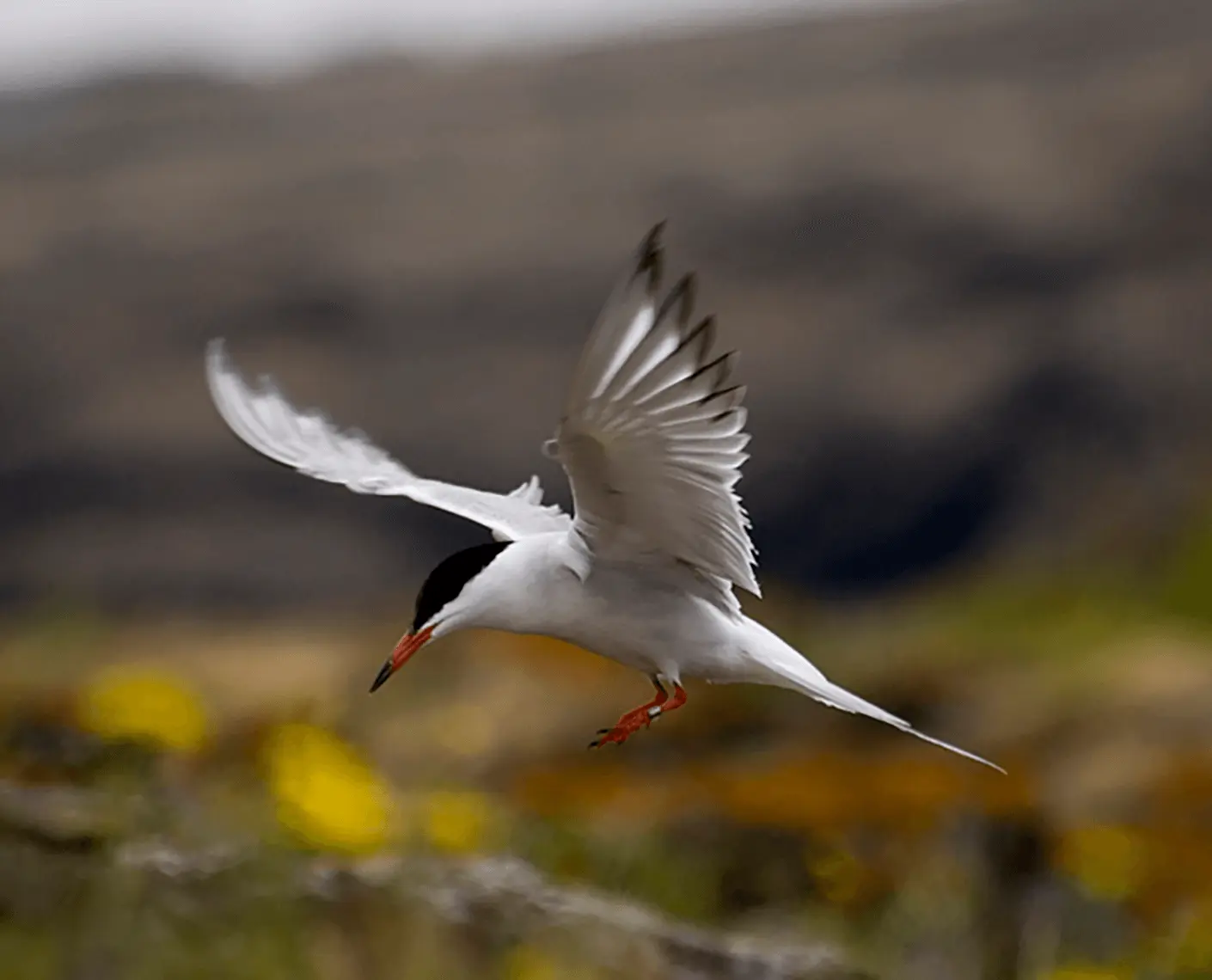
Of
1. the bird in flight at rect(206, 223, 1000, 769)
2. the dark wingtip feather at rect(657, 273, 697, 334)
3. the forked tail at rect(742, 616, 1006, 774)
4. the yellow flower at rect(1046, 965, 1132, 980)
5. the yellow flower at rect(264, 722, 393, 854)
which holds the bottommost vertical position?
the yellow flower at rect(1046, 965, 1132, 980)

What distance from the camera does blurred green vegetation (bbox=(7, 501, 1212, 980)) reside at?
2873 millimetres

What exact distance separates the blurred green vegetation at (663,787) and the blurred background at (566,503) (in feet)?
0.05

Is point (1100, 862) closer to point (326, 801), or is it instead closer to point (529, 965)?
point (529, 965)

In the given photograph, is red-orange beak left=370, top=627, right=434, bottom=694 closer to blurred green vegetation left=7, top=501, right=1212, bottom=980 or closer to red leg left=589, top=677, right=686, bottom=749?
blurred green vegetation left=7, top=501, right=1212, bottom=980

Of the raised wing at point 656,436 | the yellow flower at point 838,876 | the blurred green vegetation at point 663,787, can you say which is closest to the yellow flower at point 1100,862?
the blurred green vegetation at point 663,787

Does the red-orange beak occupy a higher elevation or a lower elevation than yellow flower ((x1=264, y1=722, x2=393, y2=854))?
higher

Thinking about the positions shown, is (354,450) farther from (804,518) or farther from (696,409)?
(804,518)

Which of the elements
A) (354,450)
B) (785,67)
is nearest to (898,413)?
(785,67)

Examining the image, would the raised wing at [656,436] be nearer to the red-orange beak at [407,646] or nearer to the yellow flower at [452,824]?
the red-orange beak at [407,646]

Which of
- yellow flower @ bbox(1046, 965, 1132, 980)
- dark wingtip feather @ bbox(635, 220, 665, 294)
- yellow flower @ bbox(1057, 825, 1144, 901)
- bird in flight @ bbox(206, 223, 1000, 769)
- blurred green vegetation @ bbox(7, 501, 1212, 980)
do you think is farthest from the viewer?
yellow flower @ bbox(1057, 825, 1144, 901)

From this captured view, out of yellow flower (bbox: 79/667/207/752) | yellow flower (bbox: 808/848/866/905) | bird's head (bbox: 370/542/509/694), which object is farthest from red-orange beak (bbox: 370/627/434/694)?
yellow flower (bbox: 808/848/866/905)

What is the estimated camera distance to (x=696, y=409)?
9.26ft

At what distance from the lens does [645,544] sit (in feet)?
10.4

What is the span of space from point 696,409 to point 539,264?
12.8m
